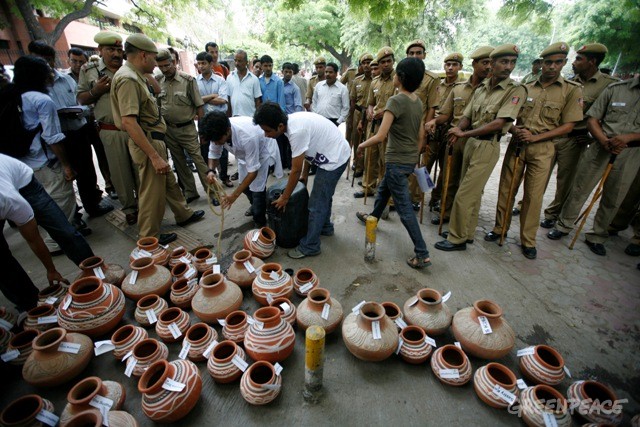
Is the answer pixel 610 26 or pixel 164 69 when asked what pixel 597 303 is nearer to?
pixel 164 69

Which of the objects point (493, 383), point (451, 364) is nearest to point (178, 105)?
point (451, 364)

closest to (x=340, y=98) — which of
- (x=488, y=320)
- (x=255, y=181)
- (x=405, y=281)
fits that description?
(x=255, y=181)

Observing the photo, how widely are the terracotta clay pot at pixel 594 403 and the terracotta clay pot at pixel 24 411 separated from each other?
3.24 metres

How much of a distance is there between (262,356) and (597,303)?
11.1ft

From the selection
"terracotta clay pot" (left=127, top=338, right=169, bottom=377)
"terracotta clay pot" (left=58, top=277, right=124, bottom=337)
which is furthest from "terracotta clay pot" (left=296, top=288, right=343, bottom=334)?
"terracotta clay pot" (left=58, top=277, right=124, bottom=337)

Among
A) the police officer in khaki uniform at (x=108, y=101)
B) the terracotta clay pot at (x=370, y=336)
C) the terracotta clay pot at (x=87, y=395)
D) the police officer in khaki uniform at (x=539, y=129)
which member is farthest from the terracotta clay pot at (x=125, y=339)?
the police officer in khaki uniform at (x=539, y=129)

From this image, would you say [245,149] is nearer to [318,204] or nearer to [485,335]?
[318,204]

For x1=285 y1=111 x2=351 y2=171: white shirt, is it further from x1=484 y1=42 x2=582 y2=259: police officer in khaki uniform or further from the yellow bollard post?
x1=484 y1=42 x2=582 y2=259: police officer in khaki uniform

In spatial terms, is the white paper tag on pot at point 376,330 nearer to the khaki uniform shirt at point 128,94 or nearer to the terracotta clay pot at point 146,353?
the terracotta clay pot at point 146,353

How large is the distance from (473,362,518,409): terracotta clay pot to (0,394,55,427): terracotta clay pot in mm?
2723

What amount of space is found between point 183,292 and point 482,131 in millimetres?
3655

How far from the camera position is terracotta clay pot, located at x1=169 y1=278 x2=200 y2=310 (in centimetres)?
270

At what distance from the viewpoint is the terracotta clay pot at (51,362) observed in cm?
199

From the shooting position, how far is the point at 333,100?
5.96 m
